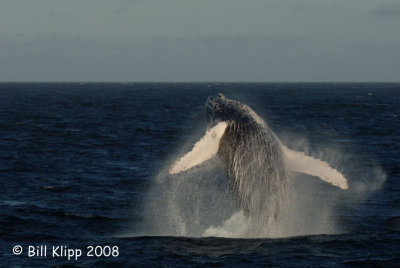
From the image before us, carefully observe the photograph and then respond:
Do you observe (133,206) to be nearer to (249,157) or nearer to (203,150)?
(249,157)

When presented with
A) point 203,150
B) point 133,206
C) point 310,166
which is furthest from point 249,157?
point 133,206

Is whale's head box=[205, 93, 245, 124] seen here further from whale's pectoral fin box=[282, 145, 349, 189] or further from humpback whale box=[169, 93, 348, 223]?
whale's pectoral fin box=[282, 145, 349, 189]

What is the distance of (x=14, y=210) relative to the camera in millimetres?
19375

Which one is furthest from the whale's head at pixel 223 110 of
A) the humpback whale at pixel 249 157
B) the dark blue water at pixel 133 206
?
the dark blue water at pixel 133 206

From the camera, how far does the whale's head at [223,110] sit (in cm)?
1411

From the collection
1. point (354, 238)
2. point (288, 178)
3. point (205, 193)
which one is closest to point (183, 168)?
point (288, 178)

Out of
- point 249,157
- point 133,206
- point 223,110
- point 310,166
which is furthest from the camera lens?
point 133,206

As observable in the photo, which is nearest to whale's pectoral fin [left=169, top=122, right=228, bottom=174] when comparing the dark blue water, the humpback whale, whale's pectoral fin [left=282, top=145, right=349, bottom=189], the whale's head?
the humpback whale

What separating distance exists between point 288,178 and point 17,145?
25060 millimetres

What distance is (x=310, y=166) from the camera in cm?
1473

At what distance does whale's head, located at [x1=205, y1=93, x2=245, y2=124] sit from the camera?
555 inches

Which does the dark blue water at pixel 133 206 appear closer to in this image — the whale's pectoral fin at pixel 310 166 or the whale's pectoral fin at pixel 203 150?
the whale's pectoral fin at pixel 310 166

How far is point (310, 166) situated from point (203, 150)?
2732mm

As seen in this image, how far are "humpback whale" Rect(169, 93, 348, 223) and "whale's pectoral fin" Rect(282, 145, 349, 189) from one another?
0.65 feet
